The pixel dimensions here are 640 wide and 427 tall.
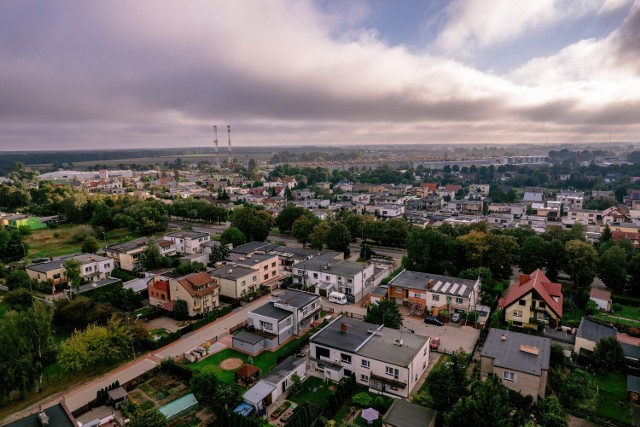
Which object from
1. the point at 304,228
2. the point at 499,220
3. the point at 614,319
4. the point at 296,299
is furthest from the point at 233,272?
the point at 499,220

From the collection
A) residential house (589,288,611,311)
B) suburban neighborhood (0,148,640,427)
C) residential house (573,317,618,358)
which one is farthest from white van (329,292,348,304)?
residential house (589,288,611,311)

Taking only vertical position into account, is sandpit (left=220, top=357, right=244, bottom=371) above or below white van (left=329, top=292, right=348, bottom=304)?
below

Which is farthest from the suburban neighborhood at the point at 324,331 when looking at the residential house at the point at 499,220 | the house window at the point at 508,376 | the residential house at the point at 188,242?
the residential house at the point at 499,220

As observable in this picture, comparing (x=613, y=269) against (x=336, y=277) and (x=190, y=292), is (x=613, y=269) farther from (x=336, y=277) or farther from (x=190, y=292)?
(x=190, y=292)

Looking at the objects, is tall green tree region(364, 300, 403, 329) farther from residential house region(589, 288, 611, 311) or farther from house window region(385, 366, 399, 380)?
residential house region(589, 288, 611, 311)

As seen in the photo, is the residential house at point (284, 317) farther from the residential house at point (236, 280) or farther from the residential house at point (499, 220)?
the residential house at point (499, 220)

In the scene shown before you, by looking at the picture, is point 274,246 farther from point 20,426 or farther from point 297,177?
point 297,177
